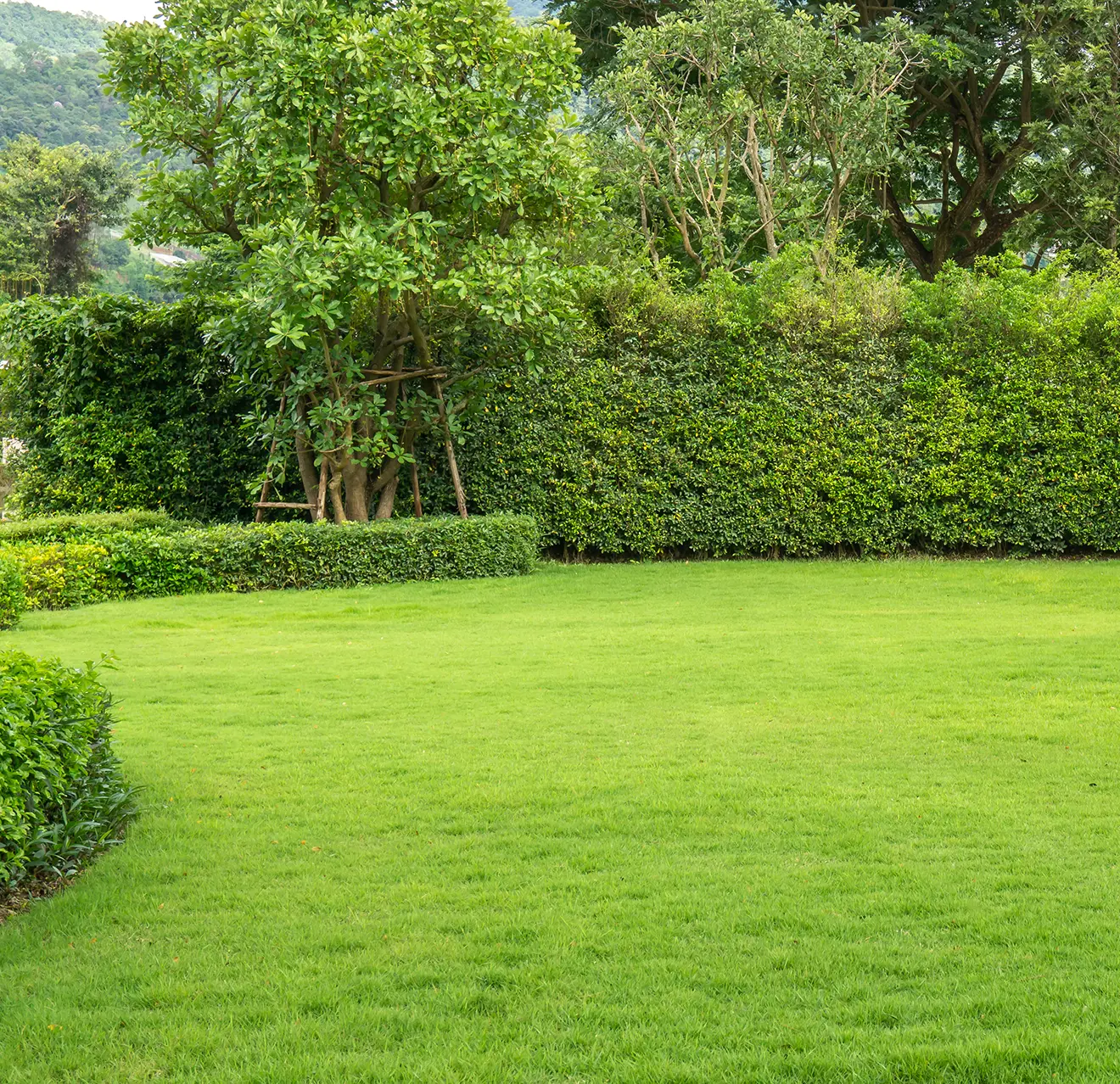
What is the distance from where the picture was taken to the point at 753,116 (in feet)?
65.5

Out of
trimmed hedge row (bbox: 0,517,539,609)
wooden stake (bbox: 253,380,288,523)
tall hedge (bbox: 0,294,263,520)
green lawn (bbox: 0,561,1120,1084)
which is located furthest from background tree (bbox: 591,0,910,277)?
green lawn (bbox: 0,561,1120,1084)

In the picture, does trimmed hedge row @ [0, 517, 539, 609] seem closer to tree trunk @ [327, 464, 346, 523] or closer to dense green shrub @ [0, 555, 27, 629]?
dense green shrub @ [0, 555, 27, 629]

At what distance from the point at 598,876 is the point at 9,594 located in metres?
8.95

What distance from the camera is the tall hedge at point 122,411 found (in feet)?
57.8

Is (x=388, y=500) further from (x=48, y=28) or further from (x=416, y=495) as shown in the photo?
(x=48, y=28)

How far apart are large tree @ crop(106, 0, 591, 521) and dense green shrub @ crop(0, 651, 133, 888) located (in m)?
8.57

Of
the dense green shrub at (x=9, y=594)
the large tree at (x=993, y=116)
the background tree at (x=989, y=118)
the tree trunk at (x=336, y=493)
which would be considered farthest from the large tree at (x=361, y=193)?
the background tree at (x=989, y=118)

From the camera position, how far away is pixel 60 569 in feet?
42.6

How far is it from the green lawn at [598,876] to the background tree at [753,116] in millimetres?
12266

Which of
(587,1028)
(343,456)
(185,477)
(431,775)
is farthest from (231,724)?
(185,477)

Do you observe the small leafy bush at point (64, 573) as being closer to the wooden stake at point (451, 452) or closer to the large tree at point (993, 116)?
the wooden stake at point (451, 452)

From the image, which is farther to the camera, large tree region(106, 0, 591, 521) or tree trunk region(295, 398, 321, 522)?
tree trunk region(295, 398, 321, 522)

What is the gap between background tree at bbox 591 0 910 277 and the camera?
19.5 metres

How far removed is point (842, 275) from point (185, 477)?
10.6 meters
